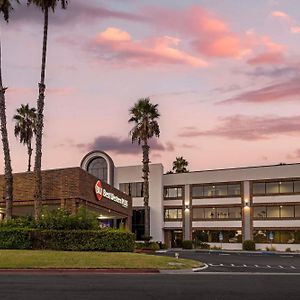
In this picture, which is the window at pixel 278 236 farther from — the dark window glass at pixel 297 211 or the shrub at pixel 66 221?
the shrub at pixel 66 221

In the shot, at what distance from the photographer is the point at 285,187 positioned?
67250mm

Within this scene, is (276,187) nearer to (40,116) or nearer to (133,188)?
(133,188)

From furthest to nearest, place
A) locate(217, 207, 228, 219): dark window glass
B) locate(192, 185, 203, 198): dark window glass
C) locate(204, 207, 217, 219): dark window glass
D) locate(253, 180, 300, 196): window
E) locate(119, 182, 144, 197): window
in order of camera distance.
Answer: locate(119, 182, 144, 197): window → locate(192, 185, 203, 198): dark window glass → locate(204, 207, 217, 219): dark window glass → locate(217, 207, 228, 219): dark window glass → locate(253, 180, 300, 196): window

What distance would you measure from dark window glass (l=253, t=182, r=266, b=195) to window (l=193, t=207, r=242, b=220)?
328cm

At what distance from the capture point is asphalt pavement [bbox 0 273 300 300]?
51.7 ft

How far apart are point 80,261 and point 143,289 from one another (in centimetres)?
1060

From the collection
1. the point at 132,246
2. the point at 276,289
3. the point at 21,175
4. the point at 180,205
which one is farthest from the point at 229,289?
the point at 180,205

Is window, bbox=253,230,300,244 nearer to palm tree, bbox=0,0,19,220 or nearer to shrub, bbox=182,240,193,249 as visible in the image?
shrub, bbox=182,240,193,249

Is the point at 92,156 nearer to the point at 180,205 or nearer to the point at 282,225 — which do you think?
the point at 180,205

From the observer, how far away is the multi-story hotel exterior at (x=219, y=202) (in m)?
66.9

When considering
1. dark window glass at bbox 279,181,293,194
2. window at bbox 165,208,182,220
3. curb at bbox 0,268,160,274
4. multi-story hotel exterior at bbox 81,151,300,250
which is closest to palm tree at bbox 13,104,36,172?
multi-story hotel exterior at bbox 81,151,300,250

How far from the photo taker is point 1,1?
3884 cm

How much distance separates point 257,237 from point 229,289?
51736 mm

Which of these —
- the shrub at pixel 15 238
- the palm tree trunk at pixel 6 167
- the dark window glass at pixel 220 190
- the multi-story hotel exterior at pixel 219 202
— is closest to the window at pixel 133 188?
the multi-story hotel exterior at pixel 219 202
